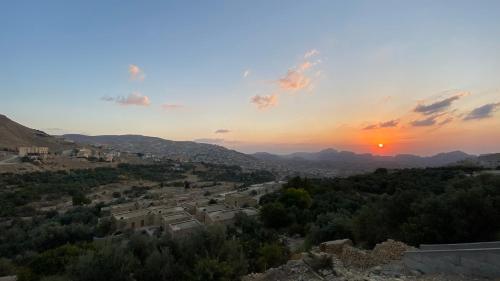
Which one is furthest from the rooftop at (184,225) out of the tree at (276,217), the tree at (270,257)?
the tree at (270,257)

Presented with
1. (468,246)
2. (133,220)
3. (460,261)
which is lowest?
(133,220)

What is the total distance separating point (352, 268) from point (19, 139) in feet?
362

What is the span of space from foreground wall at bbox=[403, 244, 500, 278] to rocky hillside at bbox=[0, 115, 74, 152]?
98.6 m

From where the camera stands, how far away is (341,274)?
27.3ft

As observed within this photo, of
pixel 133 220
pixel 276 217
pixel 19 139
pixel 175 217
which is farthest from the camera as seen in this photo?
pixel 19 139

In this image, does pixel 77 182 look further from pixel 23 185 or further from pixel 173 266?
pixel 173 266

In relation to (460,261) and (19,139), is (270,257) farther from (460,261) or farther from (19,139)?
(19,139)

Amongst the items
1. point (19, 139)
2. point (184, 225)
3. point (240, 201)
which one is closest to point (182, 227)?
point (184, 225)

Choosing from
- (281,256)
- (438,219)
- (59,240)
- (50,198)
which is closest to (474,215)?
(438,219)

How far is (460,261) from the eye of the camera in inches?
306

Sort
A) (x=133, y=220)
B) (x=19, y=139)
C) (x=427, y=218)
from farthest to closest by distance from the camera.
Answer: (x=19, y=139)
(x=133, y=220)
(x=427, y=218)

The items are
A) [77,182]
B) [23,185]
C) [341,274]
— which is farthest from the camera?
[77,182]

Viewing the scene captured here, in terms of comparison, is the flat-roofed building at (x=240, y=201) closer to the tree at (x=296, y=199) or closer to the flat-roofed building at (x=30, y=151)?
the tree at (x=296, y=199)

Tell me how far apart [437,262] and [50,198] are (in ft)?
153
